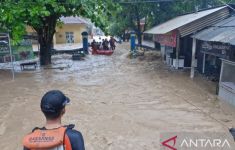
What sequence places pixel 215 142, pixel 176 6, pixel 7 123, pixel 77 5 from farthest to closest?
pixel 176 6 → pixel 77 5 → pixel 7 123 → pixel 215 142

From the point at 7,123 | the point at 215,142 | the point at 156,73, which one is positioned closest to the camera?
the point at 215,142

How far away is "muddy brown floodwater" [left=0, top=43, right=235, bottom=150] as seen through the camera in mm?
6434

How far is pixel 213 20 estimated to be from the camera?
13344 mm

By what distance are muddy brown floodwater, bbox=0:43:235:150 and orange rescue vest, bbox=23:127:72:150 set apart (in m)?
3.74

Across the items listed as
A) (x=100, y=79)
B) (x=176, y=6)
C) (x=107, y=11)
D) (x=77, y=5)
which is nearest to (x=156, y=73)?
(x=100, y=79)

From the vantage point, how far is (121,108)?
28.5ft

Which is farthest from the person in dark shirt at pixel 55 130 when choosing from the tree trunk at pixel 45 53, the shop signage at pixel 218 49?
the tree trunk at pixel 45 53

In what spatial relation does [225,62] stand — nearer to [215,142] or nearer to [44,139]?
[215,142]

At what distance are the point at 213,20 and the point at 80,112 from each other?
9064 millimetres

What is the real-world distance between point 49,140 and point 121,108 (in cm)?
659

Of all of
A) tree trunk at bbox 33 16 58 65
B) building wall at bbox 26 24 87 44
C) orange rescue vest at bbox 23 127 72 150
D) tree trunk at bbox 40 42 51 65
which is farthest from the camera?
building wall at bbox 26 24 87 44

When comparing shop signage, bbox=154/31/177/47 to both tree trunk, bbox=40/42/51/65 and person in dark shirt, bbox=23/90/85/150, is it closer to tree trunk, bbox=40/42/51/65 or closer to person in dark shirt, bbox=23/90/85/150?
tree trunk, bbox=40/42/51/65

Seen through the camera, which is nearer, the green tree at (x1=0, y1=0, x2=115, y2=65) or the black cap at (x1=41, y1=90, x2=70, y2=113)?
the black cap at (x1=41, y1=90, x2=70, y2=113)

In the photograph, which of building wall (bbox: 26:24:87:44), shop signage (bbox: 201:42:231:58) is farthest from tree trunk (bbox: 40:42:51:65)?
building wall (bbox: 26:24:87:44)
